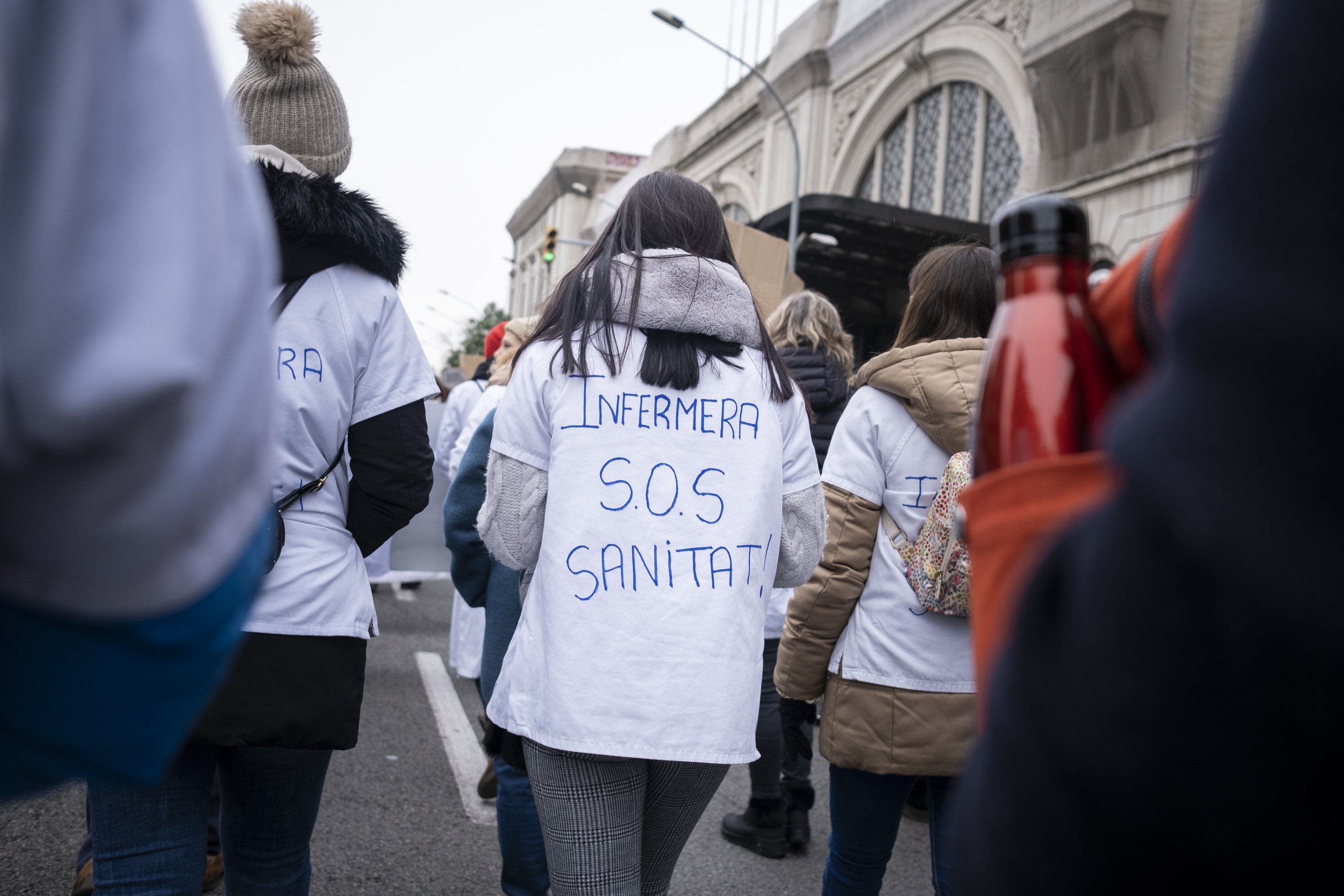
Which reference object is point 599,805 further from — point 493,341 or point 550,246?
point 550,246

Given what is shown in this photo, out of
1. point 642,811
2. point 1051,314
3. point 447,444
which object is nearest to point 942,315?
point 642,811

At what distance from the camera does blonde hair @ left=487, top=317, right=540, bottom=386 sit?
3924mm

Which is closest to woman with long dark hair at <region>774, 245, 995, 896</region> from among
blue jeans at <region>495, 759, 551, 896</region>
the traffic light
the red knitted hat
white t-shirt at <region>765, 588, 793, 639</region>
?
blue jeans at <region>495, 759, 551, 896</region>

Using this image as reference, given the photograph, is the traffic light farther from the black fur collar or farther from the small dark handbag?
the small dark handbag

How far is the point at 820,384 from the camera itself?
4301mm

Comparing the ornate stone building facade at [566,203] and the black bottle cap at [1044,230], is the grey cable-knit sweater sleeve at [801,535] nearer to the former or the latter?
the black bottle cap at [1044,230]

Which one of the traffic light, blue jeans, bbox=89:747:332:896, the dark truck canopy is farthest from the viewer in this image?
the traffic light

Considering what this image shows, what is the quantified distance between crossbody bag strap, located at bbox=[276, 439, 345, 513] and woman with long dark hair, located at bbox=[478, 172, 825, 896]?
0.36m

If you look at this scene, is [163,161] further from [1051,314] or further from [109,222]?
[1051,314]

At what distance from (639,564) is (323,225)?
97 cm

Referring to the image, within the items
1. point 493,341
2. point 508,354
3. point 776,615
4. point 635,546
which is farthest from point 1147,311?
point 493,341

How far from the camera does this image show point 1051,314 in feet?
2.36

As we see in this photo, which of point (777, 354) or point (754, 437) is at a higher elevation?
point (777, 354)

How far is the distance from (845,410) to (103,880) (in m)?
1.91
